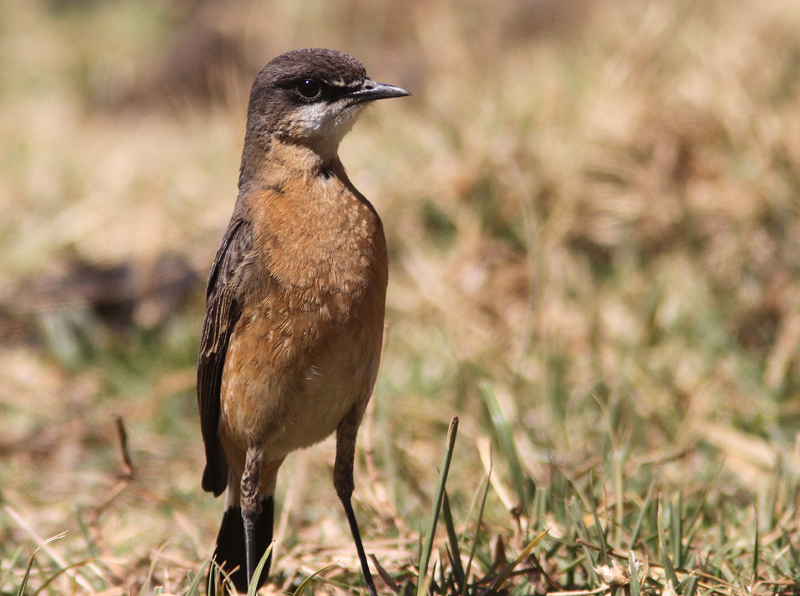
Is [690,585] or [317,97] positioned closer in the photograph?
[690,585]

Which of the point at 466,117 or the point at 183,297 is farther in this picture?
the point at 466,117

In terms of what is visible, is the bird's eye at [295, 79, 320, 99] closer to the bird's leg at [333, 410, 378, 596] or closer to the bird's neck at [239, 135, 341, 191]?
Answer: the bird's neck at [239, 135, 341, 191]

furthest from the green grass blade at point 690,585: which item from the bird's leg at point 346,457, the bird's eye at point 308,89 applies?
the bird's eye at point 308,89

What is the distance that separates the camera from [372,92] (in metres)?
3.76

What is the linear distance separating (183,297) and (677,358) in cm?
395

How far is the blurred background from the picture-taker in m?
4.57

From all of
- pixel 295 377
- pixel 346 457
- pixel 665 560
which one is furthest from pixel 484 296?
pixel 665 560

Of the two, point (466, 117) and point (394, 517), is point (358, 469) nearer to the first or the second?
point (394, 517)

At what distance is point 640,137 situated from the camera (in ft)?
23.2

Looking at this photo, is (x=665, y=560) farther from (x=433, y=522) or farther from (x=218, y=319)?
(x=218, y=319)

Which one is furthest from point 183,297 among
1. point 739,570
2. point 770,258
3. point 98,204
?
point 739,570

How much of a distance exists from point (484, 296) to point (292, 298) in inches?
134

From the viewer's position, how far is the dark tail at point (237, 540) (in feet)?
13.0

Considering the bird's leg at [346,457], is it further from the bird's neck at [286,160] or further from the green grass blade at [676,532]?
the green grass blade at [676,532]
